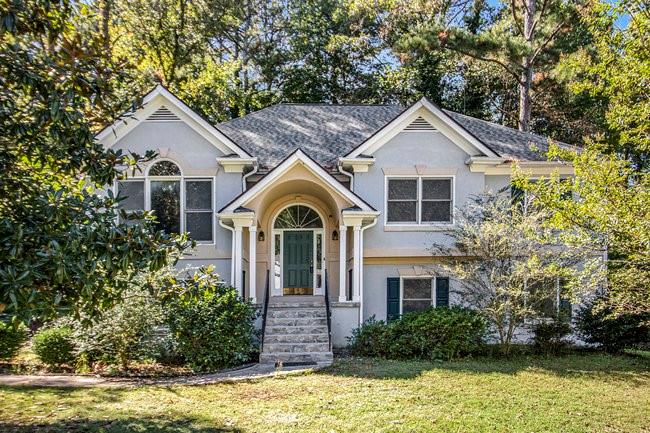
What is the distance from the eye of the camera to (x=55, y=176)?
662 centimetres

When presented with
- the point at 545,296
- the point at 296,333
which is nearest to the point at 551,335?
the point at 545,296

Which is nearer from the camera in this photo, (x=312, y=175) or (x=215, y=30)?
(x=312, y=175)

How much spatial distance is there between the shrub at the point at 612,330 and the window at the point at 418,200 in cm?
473

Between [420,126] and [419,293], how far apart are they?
536 centimetres

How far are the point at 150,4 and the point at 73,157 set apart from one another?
23.3m

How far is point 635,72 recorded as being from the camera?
752cm

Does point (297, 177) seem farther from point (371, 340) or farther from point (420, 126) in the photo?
point (371, 340)

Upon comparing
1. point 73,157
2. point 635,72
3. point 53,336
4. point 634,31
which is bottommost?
point 53,336

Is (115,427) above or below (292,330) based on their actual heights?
below

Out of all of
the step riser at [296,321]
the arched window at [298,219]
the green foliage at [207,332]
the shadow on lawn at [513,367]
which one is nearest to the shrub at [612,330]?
the shadow on lawn at [513,367]

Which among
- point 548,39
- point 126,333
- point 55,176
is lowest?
point 126,333

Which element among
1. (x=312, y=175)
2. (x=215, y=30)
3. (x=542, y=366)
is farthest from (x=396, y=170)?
(x=215, y=30)

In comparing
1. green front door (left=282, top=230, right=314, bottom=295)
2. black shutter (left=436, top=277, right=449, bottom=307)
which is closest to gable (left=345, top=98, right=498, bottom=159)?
green front door (left=282, top=230, right=314, bottom=295)

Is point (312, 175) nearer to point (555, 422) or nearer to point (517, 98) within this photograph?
point (555, 422)
